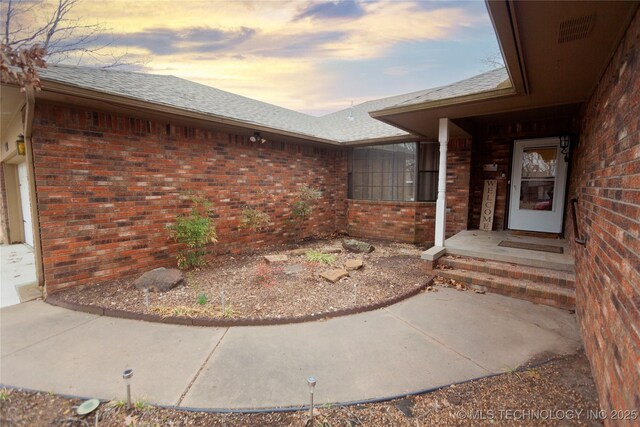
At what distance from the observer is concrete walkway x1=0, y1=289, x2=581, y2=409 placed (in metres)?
2.26

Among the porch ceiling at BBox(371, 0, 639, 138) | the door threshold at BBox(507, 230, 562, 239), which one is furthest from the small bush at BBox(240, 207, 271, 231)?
the door threshold at BBox(507, 230, 562, 239)

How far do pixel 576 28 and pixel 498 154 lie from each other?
4.58 meters

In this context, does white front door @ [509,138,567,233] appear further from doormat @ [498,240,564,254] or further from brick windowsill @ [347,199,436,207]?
brick windowsill @ [347,199,436,207]

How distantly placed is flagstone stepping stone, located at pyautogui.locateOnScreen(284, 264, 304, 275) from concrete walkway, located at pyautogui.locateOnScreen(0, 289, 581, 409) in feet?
5.69

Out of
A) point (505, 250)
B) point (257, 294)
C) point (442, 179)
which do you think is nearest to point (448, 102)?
point (442, 179)

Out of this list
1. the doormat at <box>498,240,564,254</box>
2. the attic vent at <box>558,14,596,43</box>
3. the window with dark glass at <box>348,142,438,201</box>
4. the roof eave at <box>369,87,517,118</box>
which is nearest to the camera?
the attic vent at <box>558,14,596,43</box>

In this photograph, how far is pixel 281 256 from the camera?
5.90 m

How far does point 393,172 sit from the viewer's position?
307 inches

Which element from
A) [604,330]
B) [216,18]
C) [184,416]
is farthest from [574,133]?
[184,416]

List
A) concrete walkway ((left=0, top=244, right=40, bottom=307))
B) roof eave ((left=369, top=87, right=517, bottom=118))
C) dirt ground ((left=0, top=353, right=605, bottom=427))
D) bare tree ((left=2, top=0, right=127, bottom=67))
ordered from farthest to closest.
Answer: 1. concrete walkway ((left=0, top=244, right=40, bottom=307))
2. roof eave ((left=369, top=87, right=517, bottom=118))
3. bare tree ((left=2, top=0, right=127, bottom=67))
4. dirt ground ((left=0, top=353, right=605, bottom=427))

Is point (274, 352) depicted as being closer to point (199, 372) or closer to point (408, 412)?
point (199, 372)

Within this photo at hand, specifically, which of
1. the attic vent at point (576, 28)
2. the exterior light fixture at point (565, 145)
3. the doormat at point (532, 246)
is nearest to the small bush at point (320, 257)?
the doormat at point (532, 246)

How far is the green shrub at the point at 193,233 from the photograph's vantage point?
192 inches

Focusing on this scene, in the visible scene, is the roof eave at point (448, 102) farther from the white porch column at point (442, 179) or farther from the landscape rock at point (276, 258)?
the landscape rock at point (276, 258)
